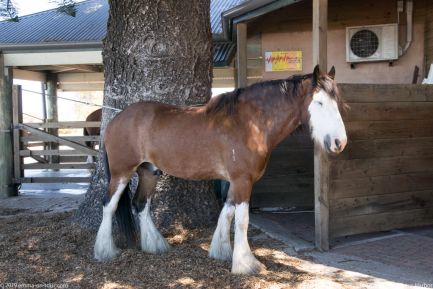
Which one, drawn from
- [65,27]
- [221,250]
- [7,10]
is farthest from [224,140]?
[65,27]

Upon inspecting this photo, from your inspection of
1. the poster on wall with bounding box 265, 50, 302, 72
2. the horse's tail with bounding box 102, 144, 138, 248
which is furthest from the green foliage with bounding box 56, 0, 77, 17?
the poster on wall with bounding box 265, 50, 302, 72

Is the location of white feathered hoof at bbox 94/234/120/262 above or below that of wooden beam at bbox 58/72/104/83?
below

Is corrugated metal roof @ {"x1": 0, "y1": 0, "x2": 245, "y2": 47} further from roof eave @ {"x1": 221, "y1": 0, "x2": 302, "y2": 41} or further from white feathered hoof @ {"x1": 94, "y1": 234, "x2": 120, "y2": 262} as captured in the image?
white feathered hoof @ {"x1": 94, "y1": 234, "x2": 120, "y2": 262}

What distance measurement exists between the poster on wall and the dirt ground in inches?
144

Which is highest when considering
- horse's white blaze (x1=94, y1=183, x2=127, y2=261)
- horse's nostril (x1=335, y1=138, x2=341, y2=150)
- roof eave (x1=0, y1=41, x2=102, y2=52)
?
roof eave (x1=0, y1=41, x2=102, y2=52)

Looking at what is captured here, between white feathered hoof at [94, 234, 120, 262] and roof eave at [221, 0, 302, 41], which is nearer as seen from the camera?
white feathered hoof at [94, 234, 120, 262]

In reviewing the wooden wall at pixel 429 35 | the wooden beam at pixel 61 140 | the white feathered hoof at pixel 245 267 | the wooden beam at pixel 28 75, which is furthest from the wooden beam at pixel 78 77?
the white feathered hoof at pixel 245 267

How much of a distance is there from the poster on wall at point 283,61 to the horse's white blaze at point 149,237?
14.0ft

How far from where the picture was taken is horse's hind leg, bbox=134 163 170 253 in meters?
4.49

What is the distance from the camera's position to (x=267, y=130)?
4.01 metres

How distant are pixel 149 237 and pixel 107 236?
0.42 m

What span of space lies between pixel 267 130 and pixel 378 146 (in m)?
1.81

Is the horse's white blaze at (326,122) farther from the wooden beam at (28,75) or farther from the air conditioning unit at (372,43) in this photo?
the wooden beam at (28,75)

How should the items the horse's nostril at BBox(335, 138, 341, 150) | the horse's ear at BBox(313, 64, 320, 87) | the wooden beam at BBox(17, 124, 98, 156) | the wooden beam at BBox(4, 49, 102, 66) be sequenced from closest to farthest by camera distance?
the horse's nostril at BBox(335, 138, 341, 150) < the horse's ear at BBox(313, 64, 320, 87) < the wooden beam at BBox(17, 124, 98, 156) < the wooden beam at BBox(4, 49, 102, 66)
